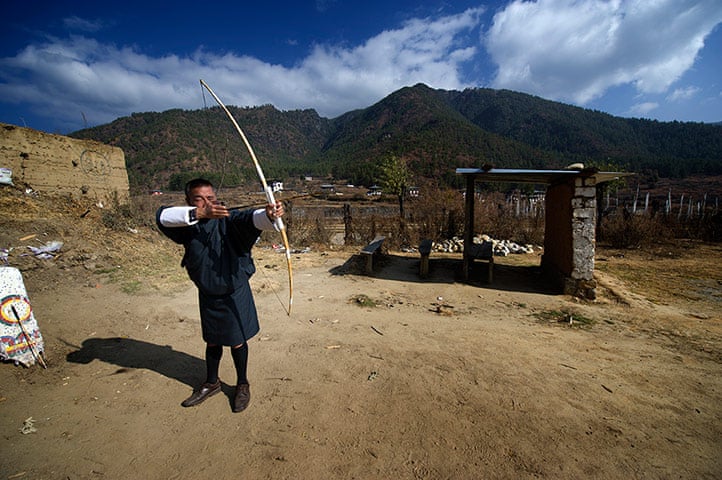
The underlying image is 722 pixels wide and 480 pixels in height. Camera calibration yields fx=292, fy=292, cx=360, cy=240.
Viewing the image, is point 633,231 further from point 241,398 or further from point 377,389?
point 241,398

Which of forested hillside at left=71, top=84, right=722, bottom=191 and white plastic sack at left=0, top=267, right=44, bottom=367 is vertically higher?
forested hillside at left=71, top=84, right=722, bottom=191

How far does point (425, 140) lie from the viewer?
76812 mm

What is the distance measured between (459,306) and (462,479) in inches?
159

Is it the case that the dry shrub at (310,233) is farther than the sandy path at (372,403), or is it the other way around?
the dry shrub at (310,233)

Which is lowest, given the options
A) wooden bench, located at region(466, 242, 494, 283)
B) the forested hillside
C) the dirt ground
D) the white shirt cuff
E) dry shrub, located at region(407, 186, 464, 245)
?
the dirt ground

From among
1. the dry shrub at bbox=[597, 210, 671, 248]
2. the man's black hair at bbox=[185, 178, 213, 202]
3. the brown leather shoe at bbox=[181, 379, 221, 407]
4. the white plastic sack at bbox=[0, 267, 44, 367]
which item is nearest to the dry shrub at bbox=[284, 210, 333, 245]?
the white plastic sack at bbox=[0, 267, 44, 367]

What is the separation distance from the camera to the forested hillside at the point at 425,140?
5931cm

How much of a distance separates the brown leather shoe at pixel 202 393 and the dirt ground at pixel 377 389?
6cm

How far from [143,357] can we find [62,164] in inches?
359

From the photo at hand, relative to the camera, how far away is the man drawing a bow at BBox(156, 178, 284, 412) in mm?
2377

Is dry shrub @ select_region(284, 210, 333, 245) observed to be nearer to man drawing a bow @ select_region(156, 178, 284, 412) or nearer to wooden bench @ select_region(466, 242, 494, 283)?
wooden bench @ select_region(466, 242, 494, 283)

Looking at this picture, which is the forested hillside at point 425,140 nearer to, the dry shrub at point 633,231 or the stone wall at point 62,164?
the dry shrub at point 633,231

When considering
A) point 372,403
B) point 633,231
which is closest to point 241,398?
point 372,403

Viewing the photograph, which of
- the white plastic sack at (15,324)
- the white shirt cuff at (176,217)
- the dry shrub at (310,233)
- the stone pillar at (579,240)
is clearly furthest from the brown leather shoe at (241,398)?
the dry shrub at (310,233)
